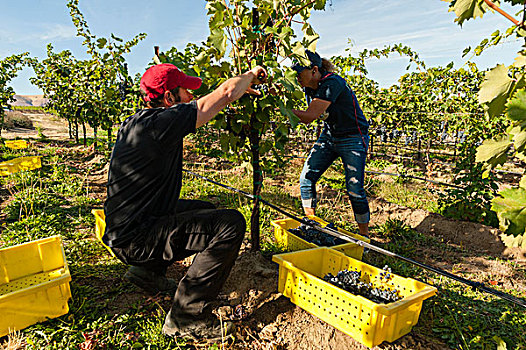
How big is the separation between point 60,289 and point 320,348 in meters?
1.56

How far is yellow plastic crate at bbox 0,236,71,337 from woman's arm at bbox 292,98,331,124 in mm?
2025

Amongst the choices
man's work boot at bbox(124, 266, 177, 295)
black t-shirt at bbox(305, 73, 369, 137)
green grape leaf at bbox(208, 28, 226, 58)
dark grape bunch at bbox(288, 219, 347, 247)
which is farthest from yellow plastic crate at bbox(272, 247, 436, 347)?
green grape leaf at bbox(208, 28, 226, 58)

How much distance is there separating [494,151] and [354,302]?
41.6 inches

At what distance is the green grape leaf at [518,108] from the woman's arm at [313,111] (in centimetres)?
181

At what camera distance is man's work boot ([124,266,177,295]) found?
7.30 feet

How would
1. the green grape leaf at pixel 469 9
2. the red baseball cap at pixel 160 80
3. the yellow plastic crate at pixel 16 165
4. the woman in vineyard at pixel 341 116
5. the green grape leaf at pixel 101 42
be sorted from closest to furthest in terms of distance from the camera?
the green grape leaf at pixel 469 9
the red baseball cap at pixel 160 80
the woman in vineyard at pixel 341 116
the yellow plastic crate at pixel 16 165
the green grape leaf at pixel 101 42

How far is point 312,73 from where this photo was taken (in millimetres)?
2867

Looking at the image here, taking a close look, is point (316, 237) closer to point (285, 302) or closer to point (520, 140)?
point (285, 302)

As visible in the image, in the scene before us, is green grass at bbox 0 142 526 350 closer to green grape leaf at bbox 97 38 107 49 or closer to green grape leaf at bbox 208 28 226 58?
green grape leaf at bbox 208 28 226 58

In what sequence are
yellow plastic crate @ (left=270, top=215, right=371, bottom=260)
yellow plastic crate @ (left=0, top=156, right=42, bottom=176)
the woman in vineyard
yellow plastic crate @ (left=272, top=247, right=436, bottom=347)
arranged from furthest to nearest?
1. yellow plastic crate @ (left=0, top=156, right=42, bottom=176)
2. the woman in vineyard
3. yellow plastic crate @ (left=270, top=215, right=371, bottom=260)
4. yellow plastic crate @ (left=272, top=247, right=436, bottom=347)

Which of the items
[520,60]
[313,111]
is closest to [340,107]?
[313,111]

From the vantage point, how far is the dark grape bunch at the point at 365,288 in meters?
2.04

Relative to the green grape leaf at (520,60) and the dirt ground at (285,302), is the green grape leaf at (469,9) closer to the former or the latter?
the green grape leaf at (520,60)

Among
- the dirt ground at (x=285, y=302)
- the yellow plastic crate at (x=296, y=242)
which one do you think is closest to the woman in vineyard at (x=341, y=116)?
the yellow plastic crate at (x=296, y=242)
